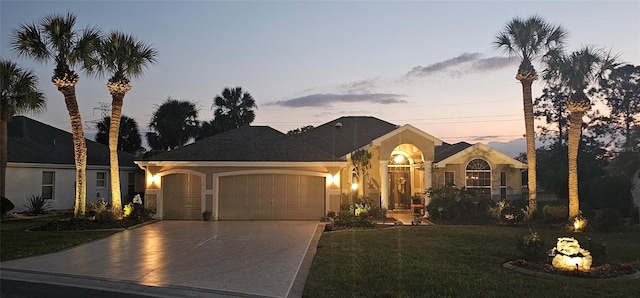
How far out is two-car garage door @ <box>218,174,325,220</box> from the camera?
20.4 metres

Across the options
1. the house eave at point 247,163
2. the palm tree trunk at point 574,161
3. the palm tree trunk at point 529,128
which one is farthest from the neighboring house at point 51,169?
the palm tree trunk at point 574,161

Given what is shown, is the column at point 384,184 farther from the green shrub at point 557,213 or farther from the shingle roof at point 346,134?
the green shrub at point 557,213

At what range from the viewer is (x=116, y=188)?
19141 millimetres

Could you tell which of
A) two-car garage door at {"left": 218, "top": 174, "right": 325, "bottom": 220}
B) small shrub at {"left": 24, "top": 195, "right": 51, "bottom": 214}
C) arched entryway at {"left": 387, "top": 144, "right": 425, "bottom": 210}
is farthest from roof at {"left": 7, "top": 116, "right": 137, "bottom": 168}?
arched entryway at {"left": 387, "top": 144, "right": 425, "bottom": 210}

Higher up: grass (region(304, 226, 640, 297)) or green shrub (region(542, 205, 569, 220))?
green shrub (region(542, 205, 569, 220))

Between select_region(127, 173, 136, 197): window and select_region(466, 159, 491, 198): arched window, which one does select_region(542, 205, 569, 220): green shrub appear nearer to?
select_region(466, 159, 491, 198): arched window

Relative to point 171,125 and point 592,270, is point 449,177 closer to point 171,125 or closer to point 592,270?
point 592,270

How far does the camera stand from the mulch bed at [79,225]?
16.6m

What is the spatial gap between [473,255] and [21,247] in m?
11.6

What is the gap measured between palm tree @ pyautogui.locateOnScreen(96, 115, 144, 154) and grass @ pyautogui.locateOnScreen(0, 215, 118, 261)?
19246 mm

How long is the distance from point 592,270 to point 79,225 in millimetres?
15649


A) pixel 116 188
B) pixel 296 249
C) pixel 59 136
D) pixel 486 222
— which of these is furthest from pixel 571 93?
pixel 59 136

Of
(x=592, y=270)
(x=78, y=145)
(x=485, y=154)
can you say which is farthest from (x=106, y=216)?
(x=485, y=154)

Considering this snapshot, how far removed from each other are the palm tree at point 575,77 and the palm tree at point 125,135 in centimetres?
2947
